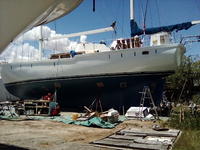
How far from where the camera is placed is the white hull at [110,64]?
17141 millimetres

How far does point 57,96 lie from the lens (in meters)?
22.0

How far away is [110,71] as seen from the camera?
60.5 feet

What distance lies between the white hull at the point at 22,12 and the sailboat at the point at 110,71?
13.1 meters

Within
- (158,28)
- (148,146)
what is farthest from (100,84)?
(148,146)

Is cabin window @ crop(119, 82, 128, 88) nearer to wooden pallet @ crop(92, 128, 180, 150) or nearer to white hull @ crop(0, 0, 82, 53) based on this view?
wooden pallet @ crop(92, 128, 180, 150)

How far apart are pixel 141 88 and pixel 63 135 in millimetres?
9350

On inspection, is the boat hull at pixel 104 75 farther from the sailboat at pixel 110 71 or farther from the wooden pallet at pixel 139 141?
the wooden pallet at pixel 139 141

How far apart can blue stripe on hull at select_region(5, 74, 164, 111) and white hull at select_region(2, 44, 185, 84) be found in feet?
1.68

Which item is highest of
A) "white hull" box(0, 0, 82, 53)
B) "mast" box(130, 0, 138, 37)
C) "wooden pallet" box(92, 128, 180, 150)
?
"mast" box(130, 0, 138, 37)

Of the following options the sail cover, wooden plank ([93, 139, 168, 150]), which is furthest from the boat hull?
wooden plank ([93, 139, 168, 150])

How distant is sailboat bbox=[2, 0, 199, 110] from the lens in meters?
17.4

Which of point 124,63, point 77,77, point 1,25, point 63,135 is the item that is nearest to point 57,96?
point 77,77

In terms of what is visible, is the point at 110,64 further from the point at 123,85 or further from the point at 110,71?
the point at 123,85

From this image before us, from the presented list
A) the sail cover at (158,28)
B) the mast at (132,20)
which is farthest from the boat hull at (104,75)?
the mast at (132,20)
